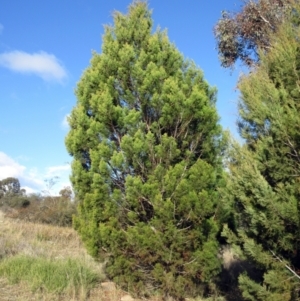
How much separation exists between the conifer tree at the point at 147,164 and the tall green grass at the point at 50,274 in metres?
0.88

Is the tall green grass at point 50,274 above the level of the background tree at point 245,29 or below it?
below

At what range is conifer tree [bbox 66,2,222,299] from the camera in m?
6.95

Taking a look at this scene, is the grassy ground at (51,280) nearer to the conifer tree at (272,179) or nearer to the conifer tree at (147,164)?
the conifer tree at (147,164)

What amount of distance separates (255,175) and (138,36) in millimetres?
4115

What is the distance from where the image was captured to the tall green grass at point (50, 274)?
25.3 ft

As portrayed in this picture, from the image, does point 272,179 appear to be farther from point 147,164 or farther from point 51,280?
point 51,280

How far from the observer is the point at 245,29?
13742 mm

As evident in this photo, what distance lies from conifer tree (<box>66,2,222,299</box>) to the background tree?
6123mm

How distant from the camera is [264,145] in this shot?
5605 mm

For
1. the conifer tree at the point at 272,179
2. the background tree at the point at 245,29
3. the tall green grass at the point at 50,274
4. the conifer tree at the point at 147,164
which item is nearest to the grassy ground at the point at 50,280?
the tall green grass at the point at 50,274

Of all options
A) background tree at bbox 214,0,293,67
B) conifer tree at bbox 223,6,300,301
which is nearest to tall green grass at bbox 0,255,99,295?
conifer tree at bbox 223,6,300,301

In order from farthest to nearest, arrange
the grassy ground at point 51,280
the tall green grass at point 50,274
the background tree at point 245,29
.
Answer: the background tree at point 245,29, the tall green grass at point 50,274, the grassy ground at point 51,280

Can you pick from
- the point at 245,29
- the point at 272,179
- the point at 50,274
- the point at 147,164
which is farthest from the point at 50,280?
the point at 245,29

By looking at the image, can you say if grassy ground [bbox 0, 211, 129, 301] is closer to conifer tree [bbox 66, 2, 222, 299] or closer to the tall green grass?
the tall green grass
